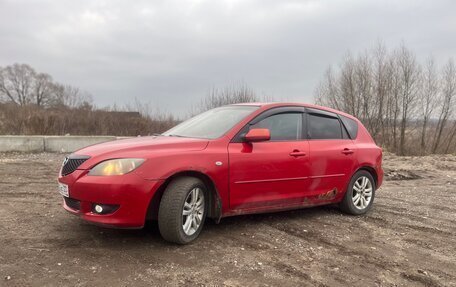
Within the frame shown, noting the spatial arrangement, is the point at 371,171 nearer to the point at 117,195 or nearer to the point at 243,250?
the point at 243,250

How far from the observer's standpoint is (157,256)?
4168mm

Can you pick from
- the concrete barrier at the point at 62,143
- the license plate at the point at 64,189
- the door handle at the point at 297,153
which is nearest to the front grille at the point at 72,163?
the license plate at the point at 64,189

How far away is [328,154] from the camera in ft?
19.1

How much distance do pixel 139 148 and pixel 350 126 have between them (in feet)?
11.6

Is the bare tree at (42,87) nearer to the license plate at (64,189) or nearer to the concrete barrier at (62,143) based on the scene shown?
the concrete barrier at (62,143)

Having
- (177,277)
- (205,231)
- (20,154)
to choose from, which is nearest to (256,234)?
(205,231)

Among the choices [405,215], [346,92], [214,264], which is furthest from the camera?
[346,92]

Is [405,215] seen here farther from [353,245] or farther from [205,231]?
[205,231]

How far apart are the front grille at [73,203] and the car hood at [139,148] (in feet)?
1.19

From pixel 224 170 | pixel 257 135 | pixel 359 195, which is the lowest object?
pixel 359 195

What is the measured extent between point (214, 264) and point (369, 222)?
2.85 meters

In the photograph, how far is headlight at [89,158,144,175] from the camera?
4.16m

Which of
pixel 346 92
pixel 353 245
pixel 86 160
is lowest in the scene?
pixel 353 245

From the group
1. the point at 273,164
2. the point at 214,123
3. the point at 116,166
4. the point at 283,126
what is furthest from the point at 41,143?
the point at 273,164
